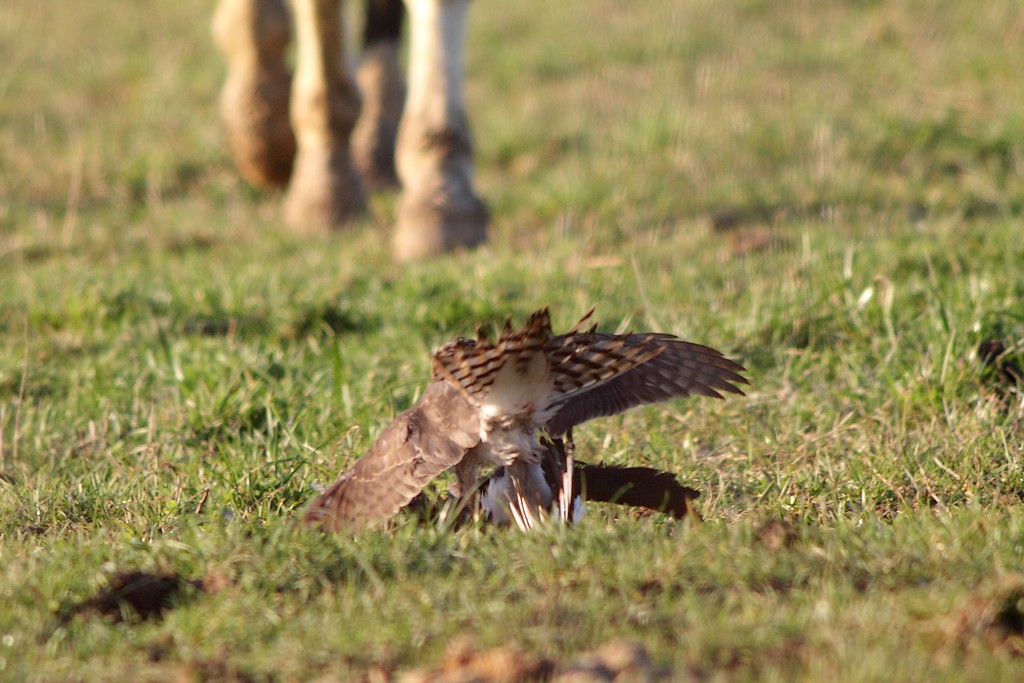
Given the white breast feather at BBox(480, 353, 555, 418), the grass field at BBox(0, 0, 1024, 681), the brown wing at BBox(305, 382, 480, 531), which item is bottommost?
the grass field at BBox(0, 0, 1024, 681)

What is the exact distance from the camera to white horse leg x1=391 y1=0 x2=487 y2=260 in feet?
20.5

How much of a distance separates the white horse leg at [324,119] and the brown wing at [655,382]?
4.05 metres

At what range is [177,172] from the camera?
8258 mm

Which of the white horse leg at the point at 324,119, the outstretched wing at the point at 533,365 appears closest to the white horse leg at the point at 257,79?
the white horse leg at the point at 324,119

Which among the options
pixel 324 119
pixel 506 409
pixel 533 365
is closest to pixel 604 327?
pixel 506 409

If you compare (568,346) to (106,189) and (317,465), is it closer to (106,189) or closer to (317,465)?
(317,465)

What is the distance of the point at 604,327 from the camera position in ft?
16.7

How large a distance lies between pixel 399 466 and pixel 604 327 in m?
2.17

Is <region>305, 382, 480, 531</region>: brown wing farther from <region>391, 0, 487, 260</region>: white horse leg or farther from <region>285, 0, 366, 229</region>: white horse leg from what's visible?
<region>285, 0, 366, 229</region>: white horse leg

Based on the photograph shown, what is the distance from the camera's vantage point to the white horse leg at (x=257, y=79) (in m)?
7.58

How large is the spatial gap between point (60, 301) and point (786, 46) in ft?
19.6

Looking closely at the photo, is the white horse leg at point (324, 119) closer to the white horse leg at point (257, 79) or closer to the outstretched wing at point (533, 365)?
the white horse leg at point (257, 79)

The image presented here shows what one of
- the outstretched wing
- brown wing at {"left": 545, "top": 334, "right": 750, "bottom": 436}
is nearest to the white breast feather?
the outstretched wing

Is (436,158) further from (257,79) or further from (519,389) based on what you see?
(519,389)
